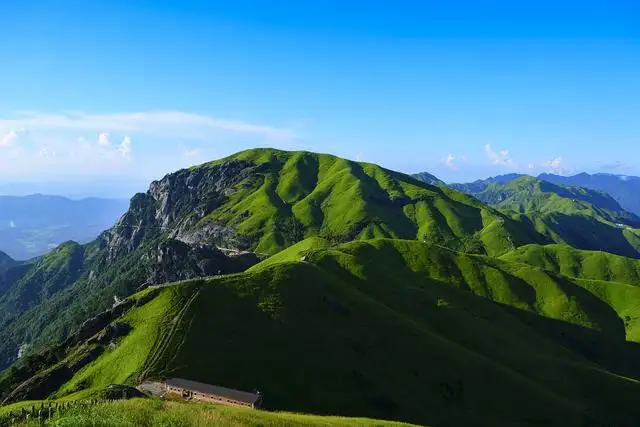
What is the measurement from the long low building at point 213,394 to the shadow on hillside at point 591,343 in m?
138

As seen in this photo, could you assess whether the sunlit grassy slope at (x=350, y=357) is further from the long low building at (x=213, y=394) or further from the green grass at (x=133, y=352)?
the long low building at (x=213, y=394)

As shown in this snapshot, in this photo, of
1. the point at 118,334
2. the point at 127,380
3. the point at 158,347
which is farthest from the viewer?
the point at 118,334

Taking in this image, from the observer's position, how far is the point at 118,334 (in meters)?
107

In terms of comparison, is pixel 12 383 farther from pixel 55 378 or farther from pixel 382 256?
pixel 382 256

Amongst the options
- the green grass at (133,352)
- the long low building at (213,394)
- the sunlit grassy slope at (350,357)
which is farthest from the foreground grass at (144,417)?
the green grass at (133,352)

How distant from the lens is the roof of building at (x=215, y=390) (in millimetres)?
78062

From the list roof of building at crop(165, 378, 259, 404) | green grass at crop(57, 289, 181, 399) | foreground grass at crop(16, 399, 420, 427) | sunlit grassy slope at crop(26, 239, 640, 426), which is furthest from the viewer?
sunlit grassy slope at crop(26, 239, 640, 426)

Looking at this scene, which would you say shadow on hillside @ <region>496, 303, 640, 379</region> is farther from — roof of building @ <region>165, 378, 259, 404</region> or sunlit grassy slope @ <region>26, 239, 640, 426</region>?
roof of building @ <region>165, 378, 259, 404</region>

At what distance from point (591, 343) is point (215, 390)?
158024 millimetres

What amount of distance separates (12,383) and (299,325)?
6689 centimetres

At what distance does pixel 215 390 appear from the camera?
Result: 79812 mm

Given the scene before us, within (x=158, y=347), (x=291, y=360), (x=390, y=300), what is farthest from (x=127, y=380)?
(x=390, y=300)

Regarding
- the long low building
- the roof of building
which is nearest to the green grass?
the roof of building

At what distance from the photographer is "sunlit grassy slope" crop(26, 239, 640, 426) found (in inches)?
3661
